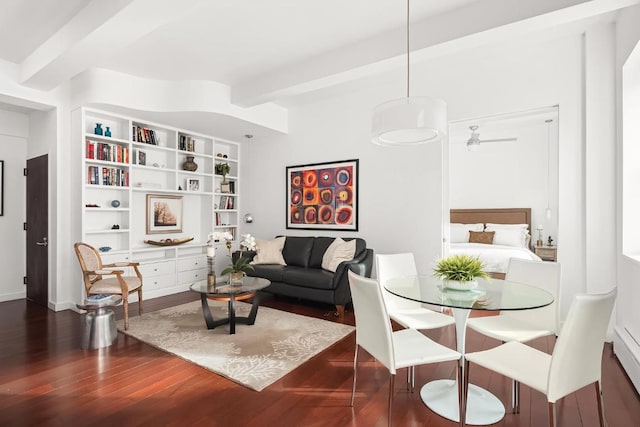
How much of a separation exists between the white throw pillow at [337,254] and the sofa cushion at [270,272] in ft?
1.97

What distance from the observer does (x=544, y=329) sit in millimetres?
2404

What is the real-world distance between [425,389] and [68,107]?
16.8ft

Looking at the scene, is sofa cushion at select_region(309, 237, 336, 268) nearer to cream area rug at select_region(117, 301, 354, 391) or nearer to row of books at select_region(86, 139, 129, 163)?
cream area rug at select_region(117, 301, 354, 391)

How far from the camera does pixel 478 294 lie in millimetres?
2246

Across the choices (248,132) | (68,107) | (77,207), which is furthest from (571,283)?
(68,107)

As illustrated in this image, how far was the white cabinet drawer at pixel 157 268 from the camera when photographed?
4764 mm

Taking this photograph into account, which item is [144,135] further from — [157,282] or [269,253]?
[269,253]

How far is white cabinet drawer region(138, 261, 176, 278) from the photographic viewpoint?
15.6ft

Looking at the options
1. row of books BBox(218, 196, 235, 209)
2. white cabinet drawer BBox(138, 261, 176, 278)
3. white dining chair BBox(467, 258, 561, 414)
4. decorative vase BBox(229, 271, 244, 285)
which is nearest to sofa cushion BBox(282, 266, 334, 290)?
decorative vase BBox(229, 271, 244, 285)

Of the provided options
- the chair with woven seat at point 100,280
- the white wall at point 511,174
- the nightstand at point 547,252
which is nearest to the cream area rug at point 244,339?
the chair with woven seat at point 100,280

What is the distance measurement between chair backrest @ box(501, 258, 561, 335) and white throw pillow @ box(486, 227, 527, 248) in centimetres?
407

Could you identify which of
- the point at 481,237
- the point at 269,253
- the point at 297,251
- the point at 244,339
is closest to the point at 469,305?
the point at 244,339

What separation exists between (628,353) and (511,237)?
13.2 feet

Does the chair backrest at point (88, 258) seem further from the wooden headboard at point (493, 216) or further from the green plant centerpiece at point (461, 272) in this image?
the wooden headboard at point (493, 216)
